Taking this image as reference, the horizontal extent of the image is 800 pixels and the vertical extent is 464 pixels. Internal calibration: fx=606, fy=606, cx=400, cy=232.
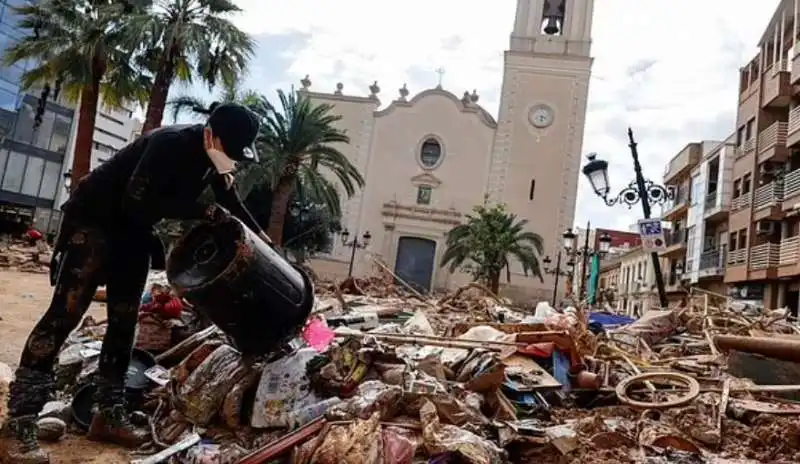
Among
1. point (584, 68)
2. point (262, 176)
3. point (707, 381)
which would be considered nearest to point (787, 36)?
point (584, 68)

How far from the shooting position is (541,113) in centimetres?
3647

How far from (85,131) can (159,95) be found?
2582 mm

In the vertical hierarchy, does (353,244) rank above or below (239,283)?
above

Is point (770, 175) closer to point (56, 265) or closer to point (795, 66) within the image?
point (795, 66)

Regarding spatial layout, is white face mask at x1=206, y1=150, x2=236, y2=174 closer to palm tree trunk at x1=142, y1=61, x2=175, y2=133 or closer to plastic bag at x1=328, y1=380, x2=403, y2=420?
plastic bag at x1=328, y1=380, x2=403, y2=420

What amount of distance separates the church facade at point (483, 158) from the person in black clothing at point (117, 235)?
3177cm

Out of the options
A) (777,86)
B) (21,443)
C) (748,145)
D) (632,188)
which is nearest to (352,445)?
(21,443)

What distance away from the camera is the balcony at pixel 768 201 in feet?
75.5

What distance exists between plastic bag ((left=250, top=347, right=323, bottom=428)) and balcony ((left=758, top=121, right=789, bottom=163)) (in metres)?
25.6

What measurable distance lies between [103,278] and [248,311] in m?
0.70

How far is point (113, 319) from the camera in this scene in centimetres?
310

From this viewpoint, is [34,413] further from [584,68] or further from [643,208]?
[584,68]

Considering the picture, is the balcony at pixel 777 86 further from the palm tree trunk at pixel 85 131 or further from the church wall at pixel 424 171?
the palm tree trunk at pixel 85 131

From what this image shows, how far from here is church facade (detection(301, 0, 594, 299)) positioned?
35.5 metres
